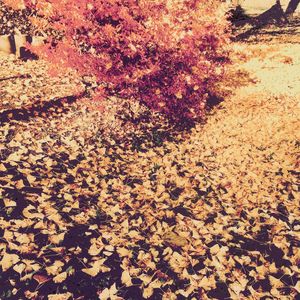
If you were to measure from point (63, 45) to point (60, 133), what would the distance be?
9.54 ft

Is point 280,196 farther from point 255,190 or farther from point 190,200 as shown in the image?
point 190,200

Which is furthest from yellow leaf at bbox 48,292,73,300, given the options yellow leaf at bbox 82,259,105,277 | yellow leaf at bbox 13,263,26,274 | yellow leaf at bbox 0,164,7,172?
yellow leaf at bbox 0,164,7,172

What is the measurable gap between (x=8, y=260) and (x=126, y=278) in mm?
1271

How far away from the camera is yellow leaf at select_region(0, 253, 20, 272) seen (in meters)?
3.46

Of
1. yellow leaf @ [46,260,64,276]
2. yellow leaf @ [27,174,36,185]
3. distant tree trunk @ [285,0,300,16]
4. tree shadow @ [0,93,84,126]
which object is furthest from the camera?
distant tree trunk @ [285,0,300,16]

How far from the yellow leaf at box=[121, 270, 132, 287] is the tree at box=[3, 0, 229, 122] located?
4.39 meters


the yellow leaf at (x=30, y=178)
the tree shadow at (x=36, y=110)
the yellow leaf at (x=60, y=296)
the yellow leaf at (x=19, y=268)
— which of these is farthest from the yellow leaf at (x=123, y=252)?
the tree shadow at (x=36, y=110)

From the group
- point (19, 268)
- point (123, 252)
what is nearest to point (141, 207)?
point (123, 252)

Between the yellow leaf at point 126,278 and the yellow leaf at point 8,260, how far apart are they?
1145 millimetres

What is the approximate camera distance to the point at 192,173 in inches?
238

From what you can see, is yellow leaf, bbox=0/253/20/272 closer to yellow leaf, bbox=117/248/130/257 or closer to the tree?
yellow leaf, bbox=117/248/130/257

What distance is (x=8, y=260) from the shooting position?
138 inches

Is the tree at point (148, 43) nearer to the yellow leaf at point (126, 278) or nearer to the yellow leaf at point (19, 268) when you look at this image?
the yellow leaf at point (126, 278)

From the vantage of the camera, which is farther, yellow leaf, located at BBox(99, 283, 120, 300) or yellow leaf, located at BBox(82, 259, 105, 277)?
yellow leaf, located at BBox(82, 259, 105, 277)
